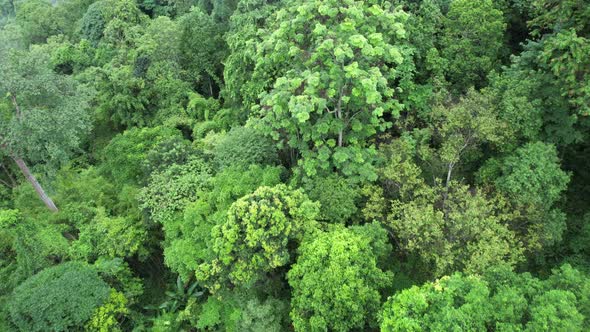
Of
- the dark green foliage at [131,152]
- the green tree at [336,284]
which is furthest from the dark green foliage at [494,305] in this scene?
the dark green foliage at [131,152]

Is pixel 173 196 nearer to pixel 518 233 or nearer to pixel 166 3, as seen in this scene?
pixel 518 233

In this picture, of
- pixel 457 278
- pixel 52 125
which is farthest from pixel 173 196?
pixel 457 278

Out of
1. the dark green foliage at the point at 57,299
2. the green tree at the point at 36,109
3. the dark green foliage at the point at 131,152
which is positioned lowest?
the dark green foliage at the point at 57,299

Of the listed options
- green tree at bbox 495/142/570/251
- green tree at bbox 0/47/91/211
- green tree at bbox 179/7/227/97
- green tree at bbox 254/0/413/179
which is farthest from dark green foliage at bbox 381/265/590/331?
green tree at bbox 179/7/227/97

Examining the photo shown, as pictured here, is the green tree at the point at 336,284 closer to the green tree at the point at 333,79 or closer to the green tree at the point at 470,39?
the green tree at the point at 333,79

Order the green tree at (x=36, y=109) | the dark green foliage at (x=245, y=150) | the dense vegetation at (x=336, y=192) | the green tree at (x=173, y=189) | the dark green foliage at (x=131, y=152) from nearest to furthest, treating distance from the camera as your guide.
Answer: the dense vegetation at (x=336, y=192) < the green tree at (x=36, y=109) < the green tree at (x=173, y=189) < the dark green foliage at (x=245, y=150) < the dark green foliage at (x=131, y=152)

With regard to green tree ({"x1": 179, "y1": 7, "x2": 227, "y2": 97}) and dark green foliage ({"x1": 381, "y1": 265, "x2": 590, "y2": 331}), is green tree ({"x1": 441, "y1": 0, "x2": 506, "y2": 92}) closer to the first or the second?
dark green foliage ({"x1": 381, "y1": 265, "x2": 590, "y2": 331})
